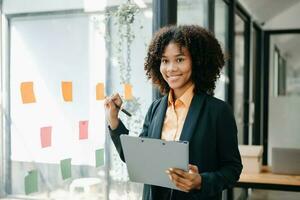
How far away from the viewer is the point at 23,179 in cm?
170

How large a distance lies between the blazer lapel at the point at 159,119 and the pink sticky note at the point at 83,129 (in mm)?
614

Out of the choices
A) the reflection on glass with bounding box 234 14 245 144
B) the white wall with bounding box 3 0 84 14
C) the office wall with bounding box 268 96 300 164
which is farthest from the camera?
the office wall with bounding box 268 96 300 164

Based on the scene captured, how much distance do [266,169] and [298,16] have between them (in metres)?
3.35

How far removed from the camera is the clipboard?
119 cm

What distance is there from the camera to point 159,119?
55.7 inches

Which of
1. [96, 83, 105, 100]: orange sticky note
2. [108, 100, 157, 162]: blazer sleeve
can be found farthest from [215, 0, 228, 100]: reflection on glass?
[108, 100, 157, 162]: blazer sleeve

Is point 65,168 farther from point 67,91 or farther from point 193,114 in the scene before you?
point 193,114

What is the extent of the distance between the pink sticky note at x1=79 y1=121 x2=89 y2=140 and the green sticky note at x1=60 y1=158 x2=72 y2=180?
127 millimetres

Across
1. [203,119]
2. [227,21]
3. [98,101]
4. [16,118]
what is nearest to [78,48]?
[98,101]

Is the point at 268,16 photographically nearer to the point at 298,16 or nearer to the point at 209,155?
the point at 298,16

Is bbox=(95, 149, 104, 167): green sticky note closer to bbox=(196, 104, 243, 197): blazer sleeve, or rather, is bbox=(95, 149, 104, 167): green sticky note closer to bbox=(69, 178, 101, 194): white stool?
bbox=(69, 178, 101, 194): white stool

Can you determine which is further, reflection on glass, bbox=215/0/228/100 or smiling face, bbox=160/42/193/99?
reflection on glass, bbox=215/0/228/100

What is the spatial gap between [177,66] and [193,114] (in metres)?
0.17

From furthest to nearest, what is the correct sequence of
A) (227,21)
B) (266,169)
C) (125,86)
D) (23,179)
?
1. (227,21)
2. (266,169)
3. (125,86)
4. (23,179)
